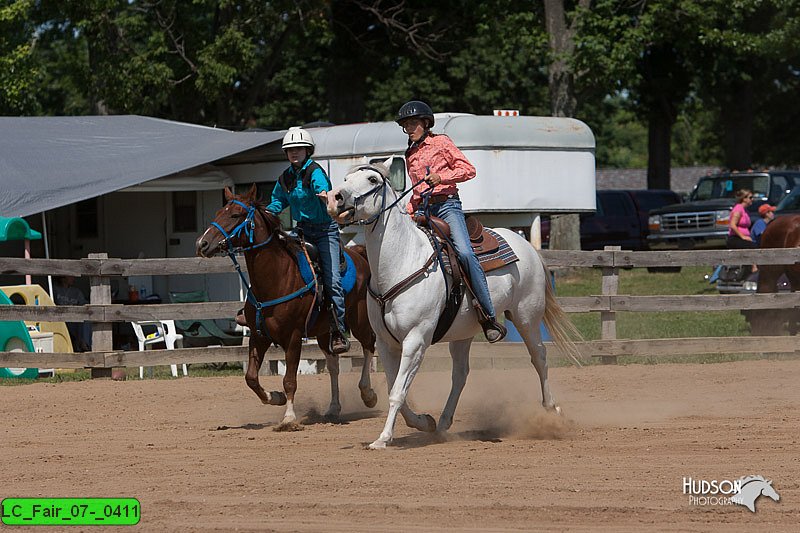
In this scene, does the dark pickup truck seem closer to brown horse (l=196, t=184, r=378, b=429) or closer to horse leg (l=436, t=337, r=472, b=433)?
brown horse (l=196, t=184, r=378, b=429)

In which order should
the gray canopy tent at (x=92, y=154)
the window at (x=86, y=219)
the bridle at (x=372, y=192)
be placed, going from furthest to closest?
the window at (x=86, y=219), the gray canopy tent at (x=92, y=154), the bridle at (x=372, y=192)

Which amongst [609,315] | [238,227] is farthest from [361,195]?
[609,315]

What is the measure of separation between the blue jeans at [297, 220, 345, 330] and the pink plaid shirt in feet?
4.78

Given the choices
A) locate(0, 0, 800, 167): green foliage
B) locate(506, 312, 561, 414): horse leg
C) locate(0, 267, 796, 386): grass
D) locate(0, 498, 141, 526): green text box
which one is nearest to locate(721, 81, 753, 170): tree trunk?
locate(0, 0, 800, 167): green foliage

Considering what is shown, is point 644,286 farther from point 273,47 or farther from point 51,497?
point 51,497

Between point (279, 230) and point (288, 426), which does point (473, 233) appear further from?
point (288, 426)

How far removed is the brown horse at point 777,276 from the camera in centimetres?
1619

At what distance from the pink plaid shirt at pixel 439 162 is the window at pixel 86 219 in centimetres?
1290

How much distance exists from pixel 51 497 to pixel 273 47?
2507 centimetres

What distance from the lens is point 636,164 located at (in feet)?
306

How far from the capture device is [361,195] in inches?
332

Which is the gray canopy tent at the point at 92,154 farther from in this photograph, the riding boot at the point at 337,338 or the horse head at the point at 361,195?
the horse head at the point at 361,195

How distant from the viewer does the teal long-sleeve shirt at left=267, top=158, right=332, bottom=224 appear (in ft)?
32.4

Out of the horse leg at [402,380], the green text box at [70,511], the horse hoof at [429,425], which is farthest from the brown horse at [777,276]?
the green text box at [70,511]
